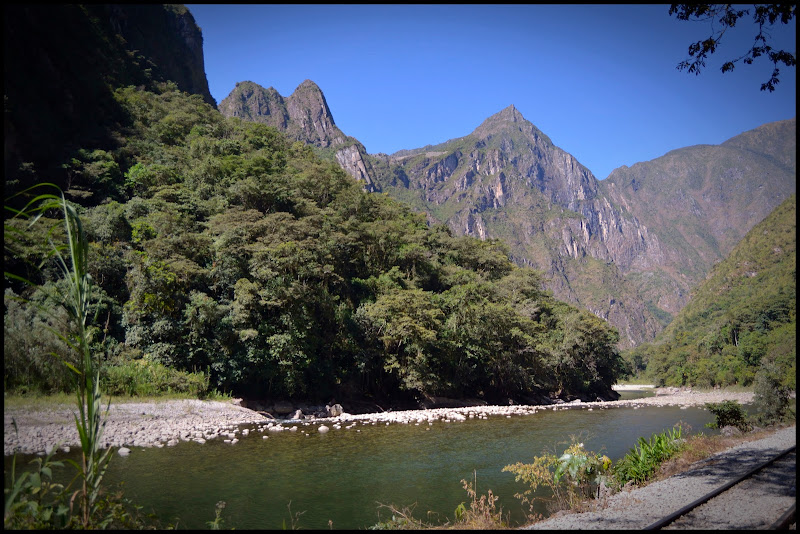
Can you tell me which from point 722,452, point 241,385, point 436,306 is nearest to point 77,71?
point 241,385

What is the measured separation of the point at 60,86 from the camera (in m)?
33.8

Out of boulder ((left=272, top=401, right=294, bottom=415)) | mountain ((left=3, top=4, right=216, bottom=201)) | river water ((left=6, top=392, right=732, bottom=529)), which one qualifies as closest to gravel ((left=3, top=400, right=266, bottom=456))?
river water ((left=6, top=392, right=732, bottom=529))

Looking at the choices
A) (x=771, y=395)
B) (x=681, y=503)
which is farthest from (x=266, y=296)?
(x=771, y=395)

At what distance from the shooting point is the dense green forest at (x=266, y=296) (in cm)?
2206

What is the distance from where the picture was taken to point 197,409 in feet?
66.9

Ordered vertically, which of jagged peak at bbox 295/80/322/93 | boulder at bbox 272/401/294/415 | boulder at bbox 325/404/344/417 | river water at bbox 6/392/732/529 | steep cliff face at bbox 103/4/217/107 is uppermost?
jagged peak at bbox 295/80/322/93

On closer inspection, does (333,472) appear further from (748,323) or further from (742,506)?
(748,323)

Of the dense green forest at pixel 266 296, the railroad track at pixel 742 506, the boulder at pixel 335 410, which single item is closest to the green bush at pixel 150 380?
the dense green forest at pixel 266 296

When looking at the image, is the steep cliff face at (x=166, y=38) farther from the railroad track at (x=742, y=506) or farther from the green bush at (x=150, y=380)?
the railroad track at (x=742, y=506)

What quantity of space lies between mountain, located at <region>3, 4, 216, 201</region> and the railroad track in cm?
2612

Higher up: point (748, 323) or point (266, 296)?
point (266, 296)

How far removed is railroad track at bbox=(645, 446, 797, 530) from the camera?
5.78m

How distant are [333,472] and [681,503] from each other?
8.56 metres

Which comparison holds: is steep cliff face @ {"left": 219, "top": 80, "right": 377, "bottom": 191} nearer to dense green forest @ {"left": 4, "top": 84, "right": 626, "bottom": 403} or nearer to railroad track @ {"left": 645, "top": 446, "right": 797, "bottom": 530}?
dense green forest @ {"left": 4, "top": 84, "right": 626, "bottom": 403}
